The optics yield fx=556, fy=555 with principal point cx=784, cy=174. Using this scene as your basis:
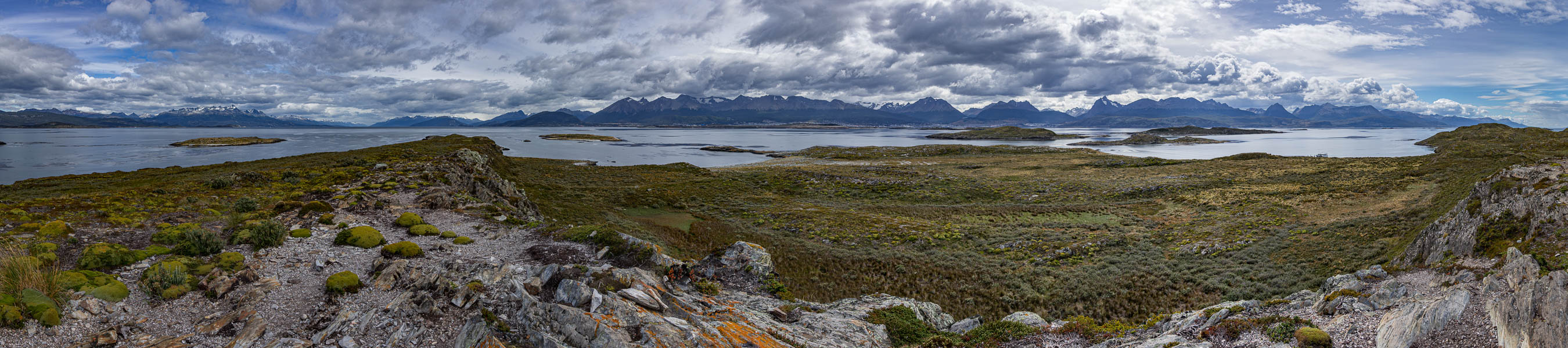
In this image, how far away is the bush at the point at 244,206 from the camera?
22.9 metres

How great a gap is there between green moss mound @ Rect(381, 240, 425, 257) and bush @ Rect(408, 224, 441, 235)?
338 cm

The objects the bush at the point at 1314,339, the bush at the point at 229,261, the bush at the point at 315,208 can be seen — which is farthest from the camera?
the bush at the point at 315,208

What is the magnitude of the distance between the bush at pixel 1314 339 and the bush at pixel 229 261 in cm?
2446

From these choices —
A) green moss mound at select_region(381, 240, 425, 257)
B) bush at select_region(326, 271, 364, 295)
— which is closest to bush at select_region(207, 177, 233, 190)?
green moss mound at select_region(381, 240, 425, 257)

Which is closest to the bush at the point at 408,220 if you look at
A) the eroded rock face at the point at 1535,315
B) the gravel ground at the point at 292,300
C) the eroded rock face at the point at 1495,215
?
the gravel ground at the point at 292,300

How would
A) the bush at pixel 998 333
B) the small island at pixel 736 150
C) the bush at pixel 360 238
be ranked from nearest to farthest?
the bush at pixel 998 333, the bush at pixel 360 238, the small island at pixel 736 150

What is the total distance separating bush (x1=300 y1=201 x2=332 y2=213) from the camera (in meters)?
22.6

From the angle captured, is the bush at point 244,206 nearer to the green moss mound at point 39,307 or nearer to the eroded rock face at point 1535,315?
the green moss mound at point 39,307

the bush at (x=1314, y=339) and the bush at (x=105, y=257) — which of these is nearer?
the bush at (x=1314, y=339)

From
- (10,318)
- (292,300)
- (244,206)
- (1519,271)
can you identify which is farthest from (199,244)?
(1519,271)

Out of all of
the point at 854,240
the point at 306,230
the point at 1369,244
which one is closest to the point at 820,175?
the point at 854,240

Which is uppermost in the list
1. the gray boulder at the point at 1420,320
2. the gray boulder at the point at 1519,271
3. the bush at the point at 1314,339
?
the gray boulder at the point at 1519,271

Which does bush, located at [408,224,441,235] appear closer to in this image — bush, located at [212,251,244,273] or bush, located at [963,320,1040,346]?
bush, located at [212,251,244,273]

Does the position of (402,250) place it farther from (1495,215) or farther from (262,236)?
(1495,215)
